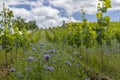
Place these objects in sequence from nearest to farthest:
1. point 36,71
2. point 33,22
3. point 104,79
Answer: point 36,71 < point 104,79 < point 33,22

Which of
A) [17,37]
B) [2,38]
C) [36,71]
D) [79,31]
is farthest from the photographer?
[17,37]

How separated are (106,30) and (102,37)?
58 cm

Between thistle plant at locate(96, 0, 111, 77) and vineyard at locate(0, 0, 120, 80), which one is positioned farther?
thistle plant at locate(96, 0, 111, 77)

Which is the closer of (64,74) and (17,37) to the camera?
(64,74)

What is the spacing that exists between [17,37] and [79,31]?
589 cm

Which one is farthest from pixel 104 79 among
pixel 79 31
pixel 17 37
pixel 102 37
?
pixel 17 37

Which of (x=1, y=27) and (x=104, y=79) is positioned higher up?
(x=1, y=27)

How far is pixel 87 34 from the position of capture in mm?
21422

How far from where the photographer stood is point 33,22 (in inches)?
4843

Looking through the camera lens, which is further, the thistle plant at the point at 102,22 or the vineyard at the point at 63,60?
the thistle plant at the point at 102,22

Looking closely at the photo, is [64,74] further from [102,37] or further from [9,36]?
[9,36]

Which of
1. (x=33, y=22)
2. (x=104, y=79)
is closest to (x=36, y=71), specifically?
(x=104, y=79)

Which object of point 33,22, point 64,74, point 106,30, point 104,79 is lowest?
point 33,22

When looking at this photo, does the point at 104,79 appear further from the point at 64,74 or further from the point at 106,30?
the point at 64,74
